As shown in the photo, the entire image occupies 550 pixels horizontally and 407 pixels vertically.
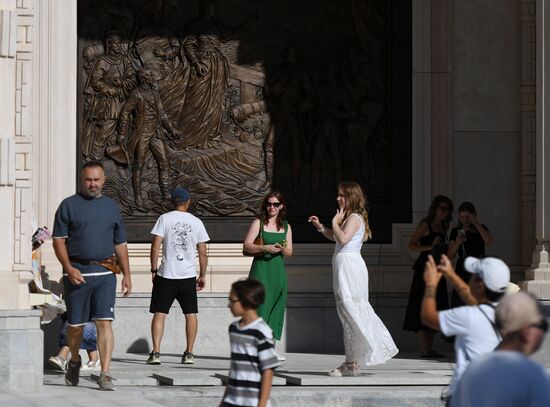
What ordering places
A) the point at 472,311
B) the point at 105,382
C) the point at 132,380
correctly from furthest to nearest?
the point at 132,380
the point at 105,382
the point at 472,311

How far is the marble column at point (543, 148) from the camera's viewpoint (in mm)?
16406

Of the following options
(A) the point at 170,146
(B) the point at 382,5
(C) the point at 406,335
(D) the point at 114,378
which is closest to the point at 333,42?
(B) the point at 382,5

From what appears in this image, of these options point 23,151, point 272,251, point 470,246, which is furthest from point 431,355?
point 23,151

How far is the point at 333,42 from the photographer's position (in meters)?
18.4

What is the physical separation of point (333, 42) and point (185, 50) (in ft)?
5.94

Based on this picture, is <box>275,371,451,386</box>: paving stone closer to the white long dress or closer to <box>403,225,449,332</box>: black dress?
the white long dress

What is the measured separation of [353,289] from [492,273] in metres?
6.45

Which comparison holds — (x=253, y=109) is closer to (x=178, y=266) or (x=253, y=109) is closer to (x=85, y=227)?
(x=178, y=266)

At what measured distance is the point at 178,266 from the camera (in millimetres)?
15516

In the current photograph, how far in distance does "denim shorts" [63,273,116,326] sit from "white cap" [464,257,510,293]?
19.8 feet

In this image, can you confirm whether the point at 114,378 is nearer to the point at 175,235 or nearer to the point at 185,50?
the point at 175,235

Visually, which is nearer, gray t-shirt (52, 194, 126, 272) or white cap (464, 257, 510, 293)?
white cap (464, 257, 510, 293)

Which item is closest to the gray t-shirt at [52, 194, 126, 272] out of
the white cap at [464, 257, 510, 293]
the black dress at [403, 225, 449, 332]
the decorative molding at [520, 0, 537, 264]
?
the black dress at [403, 225, 449, 332]

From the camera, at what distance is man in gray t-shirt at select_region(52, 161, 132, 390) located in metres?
12.9
